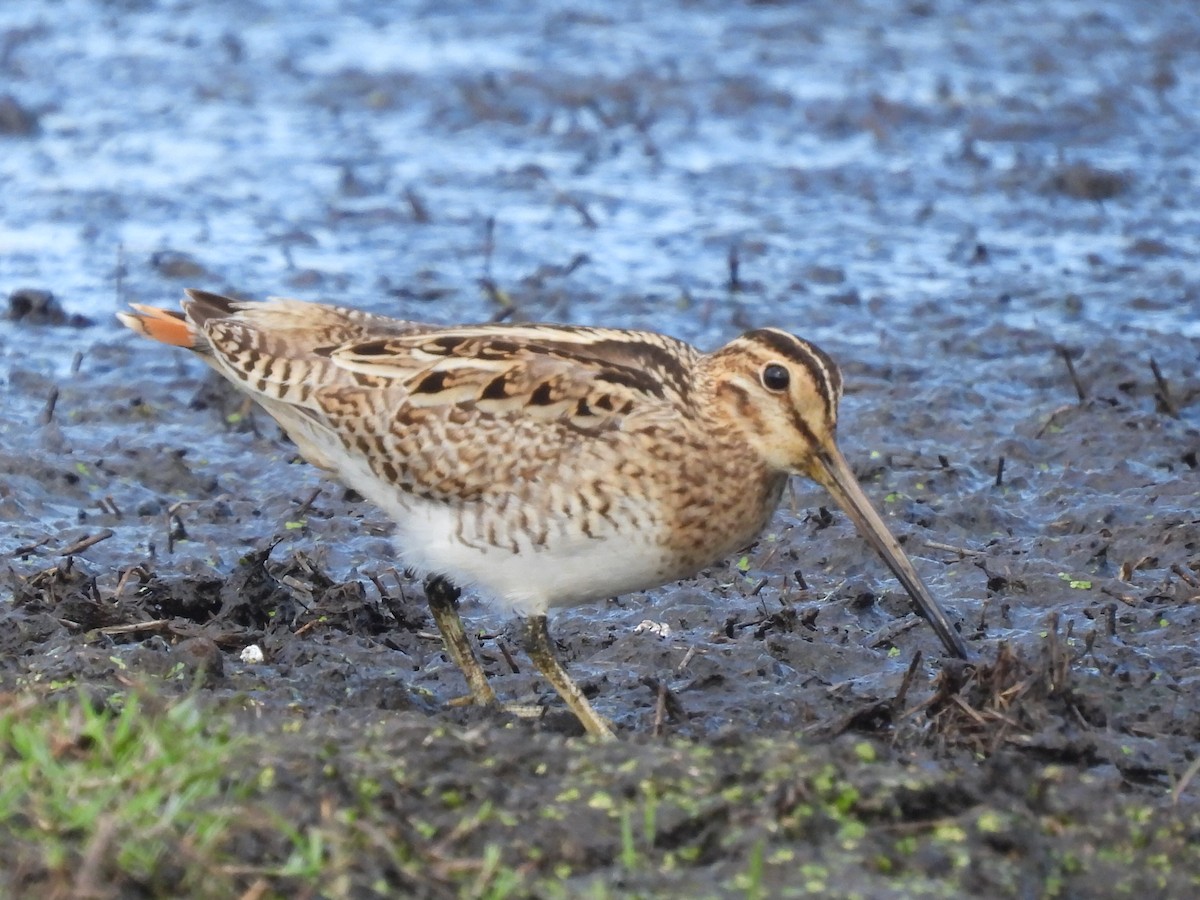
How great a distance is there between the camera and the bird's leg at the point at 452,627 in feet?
19.3

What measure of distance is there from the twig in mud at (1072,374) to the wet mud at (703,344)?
102mm

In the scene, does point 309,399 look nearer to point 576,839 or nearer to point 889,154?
point 576,839

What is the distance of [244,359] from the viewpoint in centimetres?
599

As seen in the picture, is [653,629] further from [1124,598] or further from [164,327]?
[164,327]

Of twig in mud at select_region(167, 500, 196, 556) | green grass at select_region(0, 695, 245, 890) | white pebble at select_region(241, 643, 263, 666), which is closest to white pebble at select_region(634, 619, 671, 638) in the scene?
white pebble at select_region(241, 643, 263, 666)

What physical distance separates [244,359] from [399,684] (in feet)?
3.44

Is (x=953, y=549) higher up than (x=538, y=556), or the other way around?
(x=538, y=556)

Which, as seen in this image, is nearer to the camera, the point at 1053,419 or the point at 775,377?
the point at 775,377

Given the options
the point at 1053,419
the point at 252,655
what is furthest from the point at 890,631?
the point at 1053,419

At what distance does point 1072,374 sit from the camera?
819 centimetres

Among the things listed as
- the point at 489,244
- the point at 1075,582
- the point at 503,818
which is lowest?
the point at 1075,582

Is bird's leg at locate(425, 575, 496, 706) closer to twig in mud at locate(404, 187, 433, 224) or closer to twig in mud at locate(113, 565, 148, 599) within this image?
twig in mud at locate(113, 565, 148, 599)

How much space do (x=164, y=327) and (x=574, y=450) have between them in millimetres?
1491

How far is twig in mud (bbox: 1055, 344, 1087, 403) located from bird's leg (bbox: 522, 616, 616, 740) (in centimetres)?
318
